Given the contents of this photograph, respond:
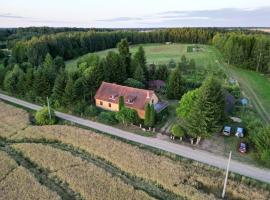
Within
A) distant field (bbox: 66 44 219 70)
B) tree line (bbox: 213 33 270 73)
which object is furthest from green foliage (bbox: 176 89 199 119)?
distant field (bbox: 66 44 219 70)

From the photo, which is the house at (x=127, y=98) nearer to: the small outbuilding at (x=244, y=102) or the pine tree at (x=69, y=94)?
the pine tree at (x=69, y=94)

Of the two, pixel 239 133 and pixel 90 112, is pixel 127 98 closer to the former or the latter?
pixel 90 112

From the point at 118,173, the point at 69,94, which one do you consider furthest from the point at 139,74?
the point at 118,173

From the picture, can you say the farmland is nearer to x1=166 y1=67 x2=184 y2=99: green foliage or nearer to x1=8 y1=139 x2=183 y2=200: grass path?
x1=8 y1=139 x2=183 y2=200: grass path

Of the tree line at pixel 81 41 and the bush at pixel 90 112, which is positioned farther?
the tree line at pixel 81 41

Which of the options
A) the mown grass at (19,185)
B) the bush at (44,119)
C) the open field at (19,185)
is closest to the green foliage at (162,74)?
the bush at (44,119)

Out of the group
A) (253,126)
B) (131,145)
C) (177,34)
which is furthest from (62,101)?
(177,34)

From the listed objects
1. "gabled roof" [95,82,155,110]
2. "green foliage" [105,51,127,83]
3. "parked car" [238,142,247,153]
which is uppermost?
"green foliage" [105,51,127,83]

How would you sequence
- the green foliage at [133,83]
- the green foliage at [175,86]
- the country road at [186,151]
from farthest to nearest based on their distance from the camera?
1. the green foliage at [133,83]
2. the green foliage at [175,86]
3. the country road at [186,151]
